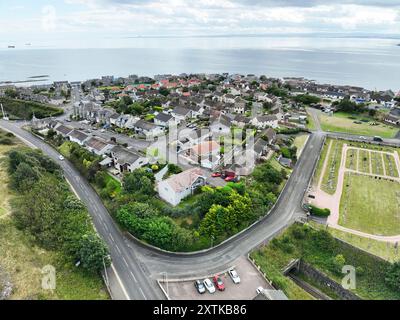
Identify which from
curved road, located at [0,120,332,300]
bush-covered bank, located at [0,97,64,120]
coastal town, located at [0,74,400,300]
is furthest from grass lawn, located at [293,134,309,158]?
bush-covered bank, located at [0,97,64,120]

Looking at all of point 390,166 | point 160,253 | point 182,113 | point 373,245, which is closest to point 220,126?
point 182,113

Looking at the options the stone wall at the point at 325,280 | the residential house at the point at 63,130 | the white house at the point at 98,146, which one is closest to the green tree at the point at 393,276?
the stone wall at the point at 325,280

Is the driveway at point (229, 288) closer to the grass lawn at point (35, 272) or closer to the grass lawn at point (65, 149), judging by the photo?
the grass lawn at point (35, 272)

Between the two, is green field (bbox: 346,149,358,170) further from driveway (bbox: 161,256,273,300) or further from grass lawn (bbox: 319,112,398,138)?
driveway (bbox: 161,256,273,300)

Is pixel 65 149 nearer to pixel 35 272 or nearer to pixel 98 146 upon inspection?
pixel 98 146
